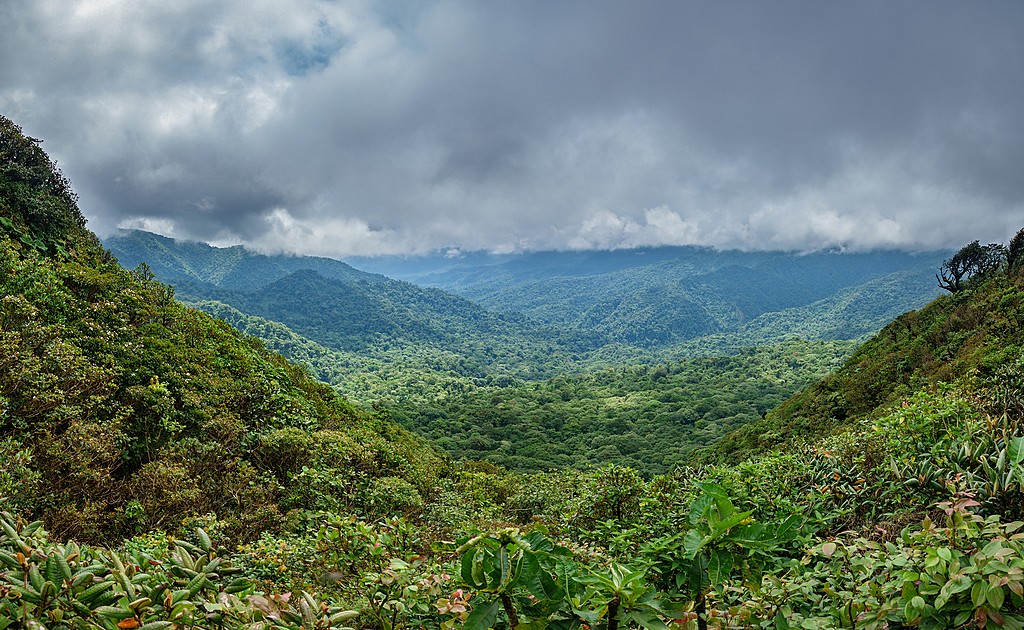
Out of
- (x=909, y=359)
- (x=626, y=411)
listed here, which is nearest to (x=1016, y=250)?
(x=909, y=359)

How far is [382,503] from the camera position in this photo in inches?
396

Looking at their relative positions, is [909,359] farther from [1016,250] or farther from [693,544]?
[693,544]

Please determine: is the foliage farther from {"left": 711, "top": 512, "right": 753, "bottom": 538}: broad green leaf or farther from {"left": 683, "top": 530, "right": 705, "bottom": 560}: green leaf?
{"left": 711, "top": 512, "right": 753, "bottom": 538}: broad green leaf

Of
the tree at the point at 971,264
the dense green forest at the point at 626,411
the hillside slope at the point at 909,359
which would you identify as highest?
the tree at the point at 971,264

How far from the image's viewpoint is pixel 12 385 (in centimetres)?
823

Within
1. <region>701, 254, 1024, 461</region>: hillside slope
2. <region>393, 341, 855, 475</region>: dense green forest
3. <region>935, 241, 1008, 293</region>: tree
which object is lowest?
<region>393, 341, 855, 475</region>: dense green forest

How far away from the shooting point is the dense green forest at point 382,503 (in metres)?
2.05

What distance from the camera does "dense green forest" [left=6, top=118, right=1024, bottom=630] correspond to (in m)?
2.05

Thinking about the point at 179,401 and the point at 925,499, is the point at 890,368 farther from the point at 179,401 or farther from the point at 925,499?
the point at 179,401

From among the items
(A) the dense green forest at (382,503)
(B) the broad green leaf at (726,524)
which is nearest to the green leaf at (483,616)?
(A) the dense green forest at (382,503)

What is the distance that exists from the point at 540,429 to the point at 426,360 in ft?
341

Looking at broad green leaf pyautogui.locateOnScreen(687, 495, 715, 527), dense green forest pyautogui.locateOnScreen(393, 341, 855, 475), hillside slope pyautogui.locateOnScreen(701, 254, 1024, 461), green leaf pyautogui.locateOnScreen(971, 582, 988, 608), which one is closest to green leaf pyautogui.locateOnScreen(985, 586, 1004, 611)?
green leaf pyautogui.locateOnScreen(971, 582, 988, 608)

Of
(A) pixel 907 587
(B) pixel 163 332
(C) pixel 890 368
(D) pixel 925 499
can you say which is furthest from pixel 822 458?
(C) pixel 890 368

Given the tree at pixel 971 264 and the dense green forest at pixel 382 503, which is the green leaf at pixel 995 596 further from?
the tree at pixel 971 264
